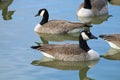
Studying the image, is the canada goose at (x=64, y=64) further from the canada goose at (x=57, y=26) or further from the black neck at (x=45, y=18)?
the black neck at (x=45, y=18)

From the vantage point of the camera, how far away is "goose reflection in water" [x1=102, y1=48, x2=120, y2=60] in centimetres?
958

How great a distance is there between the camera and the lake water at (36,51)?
8.69 metres

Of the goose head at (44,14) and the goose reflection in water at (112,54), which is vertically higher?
the goose head at (44,14)

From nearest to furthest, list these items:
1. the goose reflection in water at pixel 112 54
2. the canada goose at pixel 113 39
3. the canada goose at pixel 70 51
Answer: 1. the canada goose at pixel 70 51
2. the goose reflection in water at pixel 112 54
3. the canada goose at pixel 113 39

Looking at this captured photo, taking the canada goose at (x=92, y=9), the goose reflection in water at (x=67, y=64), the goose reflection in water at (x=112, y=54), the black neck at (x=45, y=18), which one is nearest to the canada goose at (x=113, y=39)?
the goose reflection in water at (x=112, y=54)

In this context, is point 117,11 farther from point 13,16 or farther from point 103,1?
point 13,16

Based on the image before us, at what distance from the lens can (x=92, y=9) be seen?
1323cm

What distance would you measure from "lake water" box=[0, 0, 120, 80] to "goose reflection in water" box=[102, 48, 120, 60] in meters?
0.04

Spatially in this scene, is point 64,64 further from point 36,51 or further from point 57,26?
point 57,26

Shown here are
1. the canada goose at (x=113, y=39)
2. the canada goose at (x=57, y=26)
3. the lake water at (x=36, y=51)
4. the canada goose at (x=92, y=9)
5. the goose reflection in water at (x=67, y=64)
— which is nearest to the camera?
the lake water at (x=36, y=51)

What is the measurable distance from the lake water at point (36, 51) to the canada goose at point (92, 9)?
0.73 feet

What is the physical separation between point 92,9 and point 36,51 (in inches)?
148

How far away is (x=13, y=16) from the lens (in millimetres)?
12945

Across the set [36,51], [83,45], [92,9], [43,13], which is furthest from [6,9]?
[83,45]
